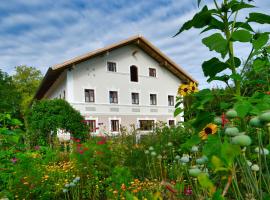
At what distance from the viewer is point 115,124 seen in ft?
74.2

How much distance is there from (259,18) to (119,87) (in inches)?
837

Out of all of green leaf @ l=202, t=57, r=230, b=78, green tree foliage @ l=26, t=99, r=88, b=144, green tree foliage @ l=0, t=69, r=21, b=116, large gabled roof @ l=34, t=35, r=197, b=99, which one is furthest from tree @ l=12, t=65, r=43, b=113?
green leaf @ l=202, t=57, r=230, b=78

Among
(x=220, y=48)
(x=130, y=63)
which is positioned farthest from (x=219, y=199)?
(x=130, y=63)

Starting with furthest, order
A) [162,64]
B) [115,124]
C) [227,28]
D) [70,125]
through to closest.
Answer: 1. [162,64]
2. [115,124]
3. [70,125]
4. [227,28]

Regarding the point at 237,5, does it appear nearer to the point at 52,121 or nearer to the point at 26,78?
the point at 52,121

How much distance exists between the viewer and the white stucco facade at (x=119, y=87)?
69.1 ft

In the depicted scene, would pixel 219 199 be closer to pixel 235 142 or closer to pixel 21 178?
pixel 235 142

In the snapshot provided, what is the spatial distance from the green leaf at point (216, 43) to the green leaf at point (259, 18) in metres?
0.24

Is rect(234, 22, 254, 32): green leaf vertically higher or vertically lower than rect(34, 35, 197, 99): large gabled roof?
lower

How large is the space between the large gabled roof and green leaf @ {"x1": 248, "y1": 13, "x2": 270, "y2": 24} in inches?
708

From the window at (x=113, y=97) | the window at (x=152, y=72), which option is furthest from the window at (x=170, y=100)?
the window at (x=113, y=97)

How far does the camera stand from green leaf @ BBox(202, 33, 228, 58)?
63.7 inches

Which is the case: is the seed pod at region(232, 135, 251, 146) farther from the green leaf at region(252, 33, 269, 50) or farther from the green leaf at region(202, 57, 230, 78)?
the green leaf at region(202, 57, 230, 78)

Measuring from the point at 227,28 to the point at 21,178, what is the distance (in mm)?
4385
